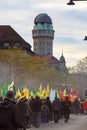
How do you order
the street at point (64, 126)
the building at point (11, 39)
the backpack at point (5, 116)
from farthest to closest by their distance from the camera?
the building at point (11, 39) → the street at point (64, 126) → the backpack at point (5, 116)

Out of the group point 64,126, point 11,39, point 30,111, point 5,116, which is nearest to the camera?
point 5,116

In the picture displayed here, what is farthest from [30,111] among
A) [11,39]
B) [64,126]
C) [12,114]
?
[11,39]

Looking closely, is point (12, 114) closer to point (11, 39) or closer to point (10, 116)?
point (10, 116)

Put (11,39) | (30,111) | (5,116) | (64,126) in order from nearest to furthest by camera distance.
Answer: (5,116) → (30,111) → (64,126) → (11,39)

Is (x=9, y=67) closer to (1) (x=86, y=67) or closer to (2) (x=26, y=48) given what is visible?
(1) (x=86, y=67)

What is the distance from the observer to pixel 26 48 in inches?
5802

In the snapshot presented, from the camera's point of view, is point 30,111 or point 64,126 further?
point 64,126

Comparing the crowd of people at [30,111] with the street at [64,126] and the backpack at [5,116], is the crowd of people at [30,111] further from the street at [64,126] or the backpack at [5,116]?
the street at [64,126]

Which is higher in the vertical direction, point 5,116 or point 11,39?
point 11,39

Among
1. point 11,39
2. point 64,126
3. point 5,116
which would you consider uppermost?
point 11,39

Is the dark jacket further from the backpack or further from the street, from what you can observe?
the street

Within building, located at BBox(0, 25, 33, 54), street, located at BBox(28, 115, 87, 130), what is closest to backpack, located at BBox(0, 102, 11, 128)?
street, located at BBox(28, 115, 87, 130)

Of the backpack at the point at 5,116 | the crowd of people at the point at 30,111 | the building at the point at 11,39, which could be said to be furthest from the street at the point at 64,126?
the building at the point at 11,39

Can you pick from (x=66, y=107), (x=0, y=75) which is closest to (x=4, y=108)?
(x=66, y=107)
